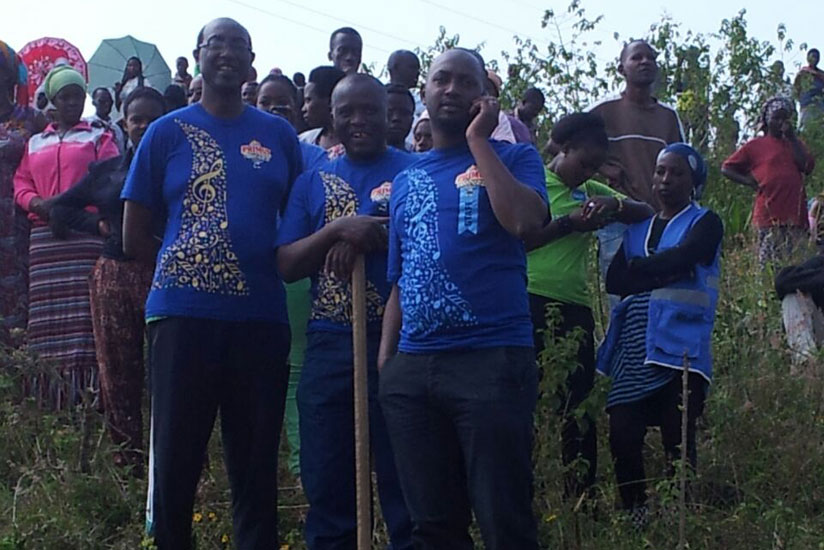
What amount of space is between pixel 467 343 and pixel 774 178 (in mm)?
6670

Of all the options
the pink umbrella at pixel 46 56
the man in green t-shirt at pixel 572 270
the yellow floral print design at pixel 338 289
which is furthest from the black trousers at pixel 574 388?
the pink umbrella at pixel 46 56

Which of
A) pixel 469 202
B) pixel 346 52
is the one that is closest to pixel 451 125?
pixel 469 202

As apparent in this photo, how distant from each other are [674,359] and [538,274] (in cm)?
65

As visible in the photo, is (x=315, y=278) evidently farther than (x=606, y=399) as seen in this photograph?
No

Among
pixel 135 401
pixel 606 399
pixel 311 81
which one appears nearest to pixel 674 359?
pixel 606 399

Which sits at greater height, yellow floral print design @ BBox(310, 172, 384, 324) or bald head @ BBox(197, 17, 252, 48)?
bald head @ BBox(197, 17, 252, 48)

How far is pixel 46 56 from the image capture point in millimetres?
11898

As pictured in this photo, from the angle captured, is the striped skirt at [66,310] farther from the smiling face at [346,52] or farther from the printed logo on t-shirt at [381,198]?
the printed logo on t-shirt at [381,198]

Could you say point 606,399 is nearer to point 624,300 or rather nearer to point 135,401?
point 624,300

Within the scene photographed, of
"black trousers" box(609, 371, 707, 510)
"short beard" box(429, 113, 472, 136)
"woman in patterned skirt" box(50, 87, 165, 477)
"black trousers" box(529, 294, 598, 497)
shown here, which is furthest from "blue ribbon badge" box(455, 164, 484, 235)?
"woman in patterned skirt" box(50, 87, 165, 477)

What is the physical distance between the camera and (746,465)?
597 centimetres

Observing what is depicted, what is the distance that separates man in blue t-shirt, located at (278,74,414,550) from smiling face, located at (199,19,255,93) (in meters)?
0.36

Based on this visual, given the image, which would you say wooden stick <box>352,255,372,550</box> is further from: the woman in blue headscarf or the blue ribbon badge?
the woman in blue headscarf

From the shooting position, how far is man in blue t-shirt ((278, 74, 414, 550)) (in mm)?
4621
